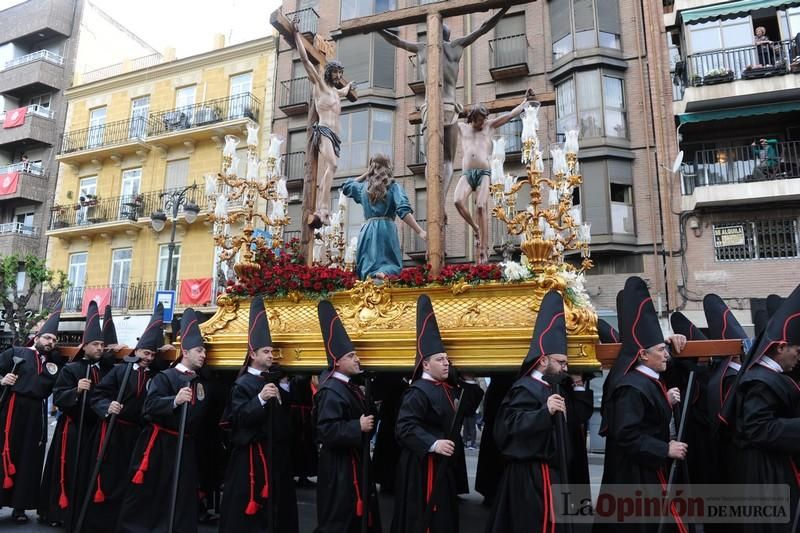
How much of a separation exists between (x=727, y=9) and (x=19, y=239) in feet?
88.9

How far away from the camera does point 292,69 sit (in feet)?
69.8

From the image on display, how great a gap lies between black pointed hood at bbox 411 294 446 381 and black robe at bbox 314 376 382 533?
671 millimetres

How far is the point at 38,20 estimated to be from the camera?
25.3 meters

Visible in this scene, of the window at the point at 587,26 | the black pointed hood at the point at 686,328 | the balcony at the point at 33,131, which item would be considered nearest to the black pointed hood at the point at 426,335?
the black pointed hood at the point at 686,328

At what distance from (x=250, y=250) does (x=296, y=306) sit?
1.09 meters

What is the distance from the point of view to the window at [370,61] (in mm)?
19750


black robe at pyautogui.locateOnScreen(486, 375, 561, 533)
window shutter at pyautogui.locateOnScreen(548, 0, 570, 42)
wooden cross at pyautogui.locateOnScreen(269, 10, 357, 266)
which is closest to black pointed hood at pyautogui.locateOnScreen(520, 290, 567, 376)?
black robe at pyautogui.locateOnScreen(486, 375, 561, 533)

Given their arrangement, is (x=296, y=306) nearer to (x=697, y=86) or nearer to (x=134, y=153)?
(x=697, y=86)

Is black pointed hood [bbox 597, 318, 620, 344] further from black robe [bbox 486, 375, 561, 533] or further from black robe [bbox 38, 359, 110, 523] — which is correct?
black robe [bbox 38, 359, 110, 523]

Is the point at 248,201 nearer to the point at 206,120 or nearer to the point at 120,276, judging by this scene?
the point at 206,120

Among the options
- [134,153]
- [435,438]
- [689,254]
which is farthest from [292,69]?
[435,438]

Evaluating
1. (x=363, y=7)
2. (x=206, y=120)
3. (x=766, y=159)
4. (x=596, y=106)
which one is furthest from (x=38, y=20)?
(x=766, y=159)

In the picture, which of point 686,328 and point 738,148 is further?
point 738,148

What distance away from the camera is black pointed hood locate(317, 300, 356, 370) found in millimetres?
5098
